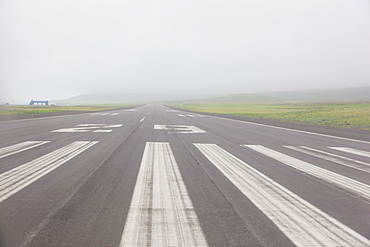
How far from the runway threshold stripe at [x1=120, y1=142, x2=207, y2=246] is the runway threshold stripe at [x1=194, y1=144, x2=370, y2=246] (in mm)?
1082

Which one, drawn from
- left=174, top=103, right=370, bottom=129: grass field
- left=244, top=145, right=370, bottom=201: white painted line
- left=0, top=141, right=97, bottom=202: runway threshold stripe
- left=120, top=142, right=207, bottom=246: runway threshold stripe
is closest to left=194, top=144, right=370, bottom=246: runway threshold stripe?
left=120, top=142, right=207, bottom=246: runway threshold stripe

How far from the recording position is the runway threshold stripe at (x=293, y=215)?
2.41 meters

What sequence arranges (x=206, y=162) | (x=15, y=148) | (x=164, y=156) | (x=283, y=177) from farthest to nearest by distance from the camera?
(x=15, y=148) → (x=164, y=156) → (x=206, y=162) → (x=283, y=177)

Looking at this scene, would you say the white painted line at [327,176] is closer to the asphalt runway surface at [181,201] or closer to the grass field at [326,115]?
the asphalt runway surface at [181,201]

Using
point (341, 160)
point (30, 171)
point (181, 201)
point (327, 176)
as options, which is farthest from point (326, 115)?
point (30, 171)

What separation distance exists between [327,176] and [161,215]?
395cm

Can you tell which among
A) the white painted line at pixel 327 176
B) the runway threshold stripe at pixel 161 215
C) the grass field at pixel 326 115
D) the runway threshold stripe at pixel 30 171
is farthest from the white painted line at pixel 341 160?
the grass field at pixel 326 115

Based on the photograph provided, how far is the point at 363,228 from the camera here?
8.71 feet

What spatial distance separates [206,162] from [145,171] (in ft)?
5.71

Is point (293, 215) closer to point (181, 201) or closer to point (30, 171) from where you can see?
point (181, 201)

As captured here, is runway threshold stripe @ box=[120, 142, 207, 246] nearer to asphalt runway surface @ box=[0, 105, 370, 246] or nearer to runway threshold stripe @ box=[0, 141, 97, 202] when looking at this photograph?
asphalt runway surface @ box=[0, 105, 370, 246]

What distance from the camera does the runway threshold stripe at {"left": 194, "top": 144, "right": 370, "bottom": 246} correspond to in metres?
2.41

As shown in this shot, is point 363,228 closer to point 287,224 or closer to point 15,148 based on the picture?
point 287,224

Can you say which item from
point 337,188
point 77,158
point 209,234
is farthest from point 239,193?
point 77,158
